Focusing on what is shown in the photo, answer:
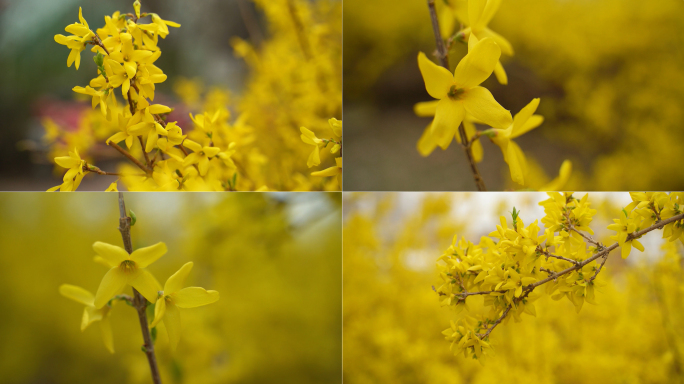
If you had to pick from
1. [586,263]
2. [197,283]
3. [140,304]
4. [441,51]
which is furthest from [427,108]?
[197,283]

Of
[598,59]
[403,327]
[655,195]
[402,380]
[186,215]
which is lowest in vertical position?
[402,380]

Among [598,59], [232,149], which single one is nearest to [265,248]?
[232,149]

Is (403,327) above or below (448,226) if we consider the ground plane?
below

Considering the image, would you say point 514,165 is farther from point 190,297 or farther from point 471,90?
point 190,297

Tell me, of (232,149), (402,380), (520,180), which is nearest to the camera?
(520,180)

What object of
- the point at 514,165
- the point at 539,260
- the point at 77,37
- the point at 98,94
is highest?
the point at 77,37

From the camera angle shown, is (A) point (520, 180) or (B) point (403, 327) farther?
(B) point (403, 327)

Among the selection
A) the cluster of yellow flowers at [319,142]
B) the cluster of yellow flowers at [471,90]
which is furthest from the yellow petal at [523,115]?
the cluster of yellow flowers at [319,142]

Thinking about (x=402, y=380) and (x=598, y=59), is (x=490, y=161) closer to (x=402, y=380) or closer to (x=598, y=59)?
(x=598, y=59)
